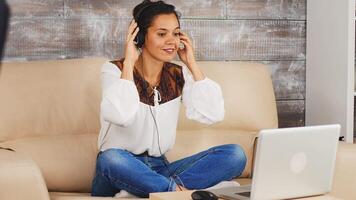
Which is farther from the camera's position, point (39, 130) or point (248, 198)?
point (39, 130)

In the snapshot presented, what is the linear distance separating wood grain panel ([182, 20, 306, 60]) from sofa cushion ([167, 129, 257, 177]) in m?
0.63

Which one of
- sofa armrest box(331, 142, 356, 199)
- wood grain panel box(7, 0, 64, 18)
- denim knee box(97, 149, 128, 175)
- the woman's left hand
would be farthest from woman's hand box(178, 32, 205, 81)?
wood grain panel box(7, 0, 64, 18)

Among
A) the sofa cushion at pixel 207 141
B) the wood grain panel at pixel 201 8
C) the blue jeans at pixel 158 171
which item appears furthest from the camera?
the wood grain panel at pixel 201 8

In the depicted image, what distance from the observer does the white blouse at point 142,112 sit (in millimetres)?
2328

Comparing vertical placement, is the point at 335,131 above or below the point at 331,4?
below

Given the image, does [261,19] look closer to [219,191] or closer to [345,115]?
[345,115]

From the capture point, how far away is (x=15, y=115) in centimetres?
258

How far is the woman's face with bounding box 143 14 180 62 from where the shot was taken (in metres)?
2.51

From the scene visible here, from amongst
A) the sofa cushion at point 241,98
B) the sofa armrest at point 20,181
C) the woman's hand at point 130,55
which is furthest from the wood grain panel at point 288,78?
the sofa armrest at point 20,181

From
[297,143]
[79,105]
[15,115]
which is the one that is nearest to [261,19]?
[79,105]

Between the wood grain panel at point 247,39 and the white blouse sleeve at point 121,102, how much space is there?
3.58 ft

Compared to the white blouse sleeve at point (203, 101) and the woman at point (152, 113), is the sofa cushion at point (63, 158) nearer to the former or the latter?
the woman at point (152, 113)

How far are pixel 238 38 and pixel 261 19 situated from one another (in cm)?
18

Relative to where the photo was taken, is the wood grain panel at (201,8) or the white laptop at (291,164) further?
the wood grain panel at (201,8)
